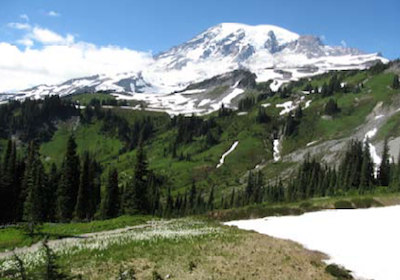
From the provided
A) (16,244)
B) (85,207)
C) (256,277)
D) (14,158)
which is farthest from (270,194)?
(256,277)

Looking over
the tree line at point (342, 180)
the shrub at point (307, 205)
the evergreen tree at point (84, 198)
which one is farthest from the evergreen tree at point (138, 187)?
the tree line at point (342, 180)

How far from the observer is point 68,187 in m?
83.0

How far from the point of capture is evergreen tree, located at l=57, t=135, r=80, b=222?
81000 millimetres

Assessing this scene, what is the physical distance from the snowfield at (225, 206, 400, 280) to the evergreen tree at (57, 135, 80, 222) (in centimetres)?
5083

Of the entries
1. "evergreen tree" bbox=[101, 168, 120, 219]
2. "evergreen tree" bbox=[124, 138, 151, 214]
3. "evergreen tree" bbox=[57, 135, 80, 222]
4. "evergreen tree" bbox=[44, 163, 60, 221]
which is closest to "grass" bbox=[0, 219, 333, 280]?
"evergreen tree" bbox=[124, 138, 151, 214]

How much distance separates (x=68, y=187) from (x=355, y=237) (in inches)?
2643

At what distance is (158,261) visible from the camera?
23516mm

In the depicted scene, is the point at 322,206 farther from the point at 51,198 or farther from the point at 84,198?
the point at 51,198

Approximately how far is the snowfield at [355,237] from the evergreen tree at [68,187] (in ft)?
167

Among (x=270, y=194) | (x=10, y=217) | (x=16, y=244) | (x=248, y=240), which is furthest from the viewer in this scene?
(x=270, y=194)

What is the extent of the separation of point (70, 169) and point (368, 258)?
71.9 metres

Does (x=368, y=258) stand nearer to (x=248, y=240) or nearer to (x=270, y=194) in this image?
(x=248, y=240)

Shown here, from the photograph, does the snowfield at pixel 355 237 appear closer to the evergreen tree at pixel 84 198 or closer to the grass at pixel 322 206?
the grass at pixel 322 206

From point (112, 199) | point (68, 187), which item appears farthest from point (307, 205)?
point (68, 187)
